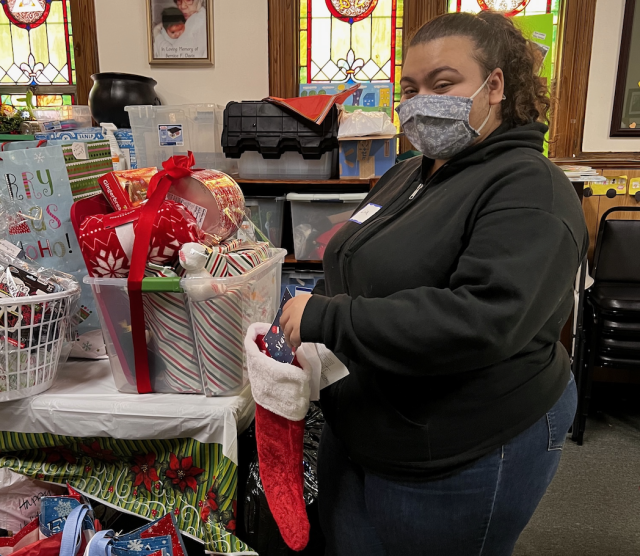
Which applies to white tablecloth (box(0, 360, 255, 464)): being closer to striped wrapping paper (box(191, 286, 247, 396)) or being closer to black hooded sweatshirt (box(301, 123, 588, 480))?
striped wrapping paper (box(191, 286, 247, 396))

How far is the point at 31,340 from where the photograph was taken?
1.04m

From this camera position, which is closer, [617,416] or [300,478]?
[300,478]

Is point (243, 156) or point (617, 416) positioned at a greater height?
point (243, 156)

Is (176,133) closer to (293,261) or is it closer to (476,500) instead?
(293,261)

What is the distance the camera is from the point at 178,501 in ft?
3.69

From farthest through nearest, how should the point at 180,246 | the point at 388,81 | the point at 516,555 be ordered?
the point at 388,81 → the point at 516,555 → the point at 180,246

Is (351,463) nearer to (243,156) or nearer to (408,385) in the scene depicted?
(408,385)

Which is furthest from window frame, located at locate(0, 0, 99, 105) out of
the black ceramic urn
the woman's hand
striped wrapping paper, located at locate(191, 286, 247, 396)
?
the woman's hand

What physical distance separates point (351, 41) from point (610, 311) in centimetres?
187

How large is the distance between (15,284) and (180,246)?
32 cm

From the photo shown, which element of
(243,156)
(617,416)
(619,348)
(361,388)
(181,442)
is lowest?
(617,416)

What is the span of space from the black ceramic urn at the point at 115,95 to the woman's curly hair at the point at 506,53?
211 cm

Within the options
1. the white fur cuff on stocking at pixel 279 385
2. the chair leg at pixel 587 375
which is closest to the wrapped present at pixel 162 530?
the white fur cuff on stocking at pixel 279 385

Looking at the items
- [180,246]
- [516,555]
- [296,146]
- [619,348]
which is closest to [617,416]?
[619,348]
